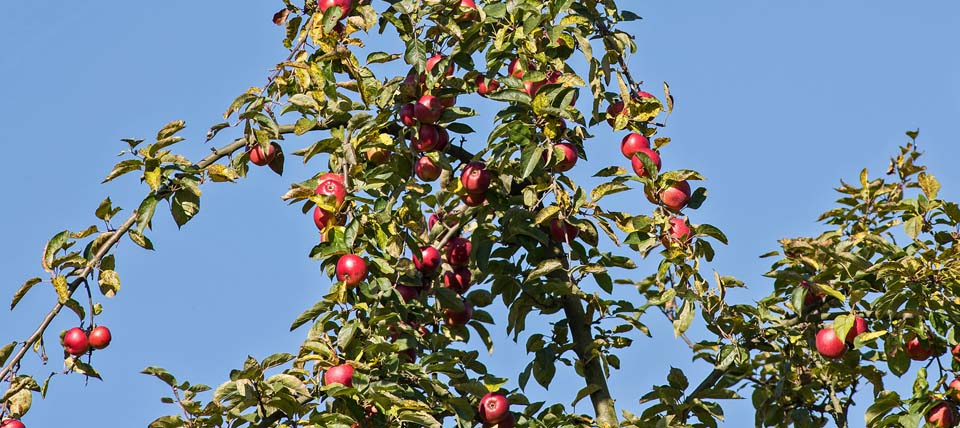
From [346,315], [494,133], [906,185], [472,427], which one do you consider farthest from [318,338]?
[906,185]

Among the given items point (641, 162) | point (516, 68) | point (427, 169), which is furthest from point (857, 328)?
point (427, 169)

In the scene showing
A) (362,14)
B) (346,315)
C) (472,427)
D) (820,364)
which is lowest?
(472,427)

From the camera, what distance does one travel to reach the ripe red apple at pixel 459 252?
15.7 ft

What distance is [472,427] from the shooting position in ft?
14.0

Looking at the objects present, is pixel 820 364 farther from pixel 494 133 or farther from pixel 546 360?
pixel 494 133

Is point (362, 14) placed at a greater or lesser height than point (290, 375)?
greater

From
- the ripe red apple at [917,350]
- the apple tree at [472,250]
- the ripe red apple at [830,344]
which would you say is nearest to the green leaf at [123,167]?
the apple tree at [472,250]

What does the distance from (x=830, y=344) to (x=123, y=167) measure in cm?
263

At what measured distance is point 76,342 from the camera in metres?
4.45

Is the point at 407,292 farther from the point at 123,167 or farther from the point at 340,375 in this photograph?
the point at 123,167

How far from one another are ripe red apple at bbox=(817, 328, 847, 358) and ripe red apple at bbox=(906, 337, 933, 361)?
1.40 feet

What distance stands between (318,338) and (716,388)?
1555 millimetres

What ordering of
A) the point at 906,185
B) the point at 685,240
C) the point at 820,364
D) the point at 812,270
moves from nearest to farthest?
the point at 685,240, the point at 812,270, the point at 820,364, the point at 906,185

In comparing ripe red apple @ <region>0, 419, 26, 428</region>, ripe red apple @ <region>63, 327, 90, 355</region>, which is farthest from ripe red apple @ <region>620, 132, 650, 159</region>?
ripe red apple @ <region>0, 419, 26, 428</region>
